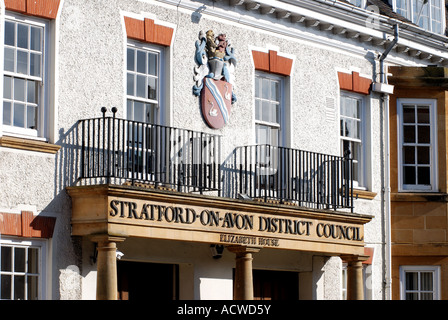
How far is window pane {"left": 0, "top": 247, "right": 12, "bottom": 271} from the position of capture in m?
15.3

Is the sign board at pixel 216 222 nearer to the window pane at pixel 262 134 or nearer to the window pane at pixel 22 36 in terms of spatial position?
the window pane at pixel 262 134

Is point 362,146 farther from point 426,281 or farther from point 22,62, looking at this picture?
point 22,62

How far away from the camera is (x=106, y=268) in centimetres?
1538

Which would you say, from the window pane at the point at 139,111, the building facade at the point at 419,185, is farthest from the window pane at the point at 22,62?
the building facade at the point at 419,185

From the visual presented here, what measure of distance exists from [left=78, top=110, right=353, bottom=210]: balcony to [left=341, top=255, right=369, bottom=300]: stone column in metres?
0.92

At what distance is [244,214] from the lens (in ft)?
57.4

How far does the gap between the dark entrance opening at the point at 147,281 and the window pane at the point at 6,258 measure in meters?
2.21

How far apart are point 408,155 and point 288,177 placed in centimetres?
438

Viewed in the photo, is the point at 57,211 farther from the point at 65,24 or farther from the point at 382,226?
the point at 382,226

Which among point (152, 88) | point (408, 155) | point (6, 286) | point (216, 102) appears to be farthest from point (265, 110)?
point (6, 286)

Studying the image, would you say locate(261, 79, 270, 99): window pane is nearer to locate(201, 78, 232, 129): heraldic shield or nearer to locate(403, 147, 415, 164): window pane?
locate(201, 78, 232, 129): heraldic shield

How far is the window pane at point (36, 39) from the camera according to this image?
52.1 feet
